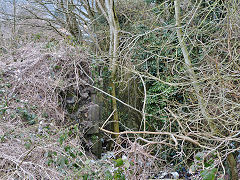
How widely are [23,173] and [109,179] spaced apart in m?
1.09

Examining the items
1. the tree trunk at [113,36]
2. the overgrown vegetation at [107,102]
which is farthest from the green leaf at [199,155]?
the tree trunk at [113,36]

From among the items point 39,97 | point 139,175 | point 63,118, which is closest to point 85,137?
point 63,118

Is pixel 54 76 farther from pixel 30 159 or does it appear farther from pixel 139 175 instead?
pixel 139 175

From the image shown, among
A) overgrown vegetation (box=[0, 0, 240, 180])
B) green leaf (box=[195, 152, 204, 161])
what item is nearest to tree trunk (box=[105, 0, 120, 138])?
overgrown vegetation (box=[0, 0, 240, 180])

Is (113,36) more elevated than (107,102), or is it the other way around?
(113,36)

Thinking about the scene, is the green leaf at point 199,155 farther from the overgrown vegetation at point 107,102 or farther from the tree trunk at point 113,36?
the tree trunk at point 113,36

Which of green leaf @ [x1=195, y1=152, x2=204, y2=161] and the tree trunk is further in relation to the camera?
the tree trunk

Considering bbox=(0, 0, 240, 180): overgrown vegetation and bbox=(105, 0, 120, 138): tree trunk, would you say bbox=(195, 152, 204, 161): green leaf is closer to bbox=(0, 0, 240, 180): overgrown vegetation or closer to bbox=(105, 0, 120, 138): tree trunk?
bbox=(0, 0, 240, 180): overgrown vegetation

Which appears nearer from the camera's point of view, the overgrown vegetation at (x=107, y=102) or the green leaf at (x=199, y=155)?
the green leaf at (x=199, y=155)

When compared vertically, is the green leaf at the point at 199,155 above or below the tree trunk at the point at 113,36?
below

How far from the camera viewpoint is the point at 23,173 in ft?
7.57

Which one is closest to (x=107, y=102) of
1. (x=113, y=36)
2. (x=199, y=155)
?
(x=113, y=36)

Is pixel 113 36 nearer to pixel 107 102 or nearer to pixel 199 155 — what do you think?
pixel 107 102

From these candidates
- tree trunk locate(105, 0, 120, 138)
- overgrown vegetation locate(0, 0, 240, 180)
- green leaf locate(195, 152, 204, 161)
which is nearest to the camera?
green leaf locate(195, 152, 204, 161)
